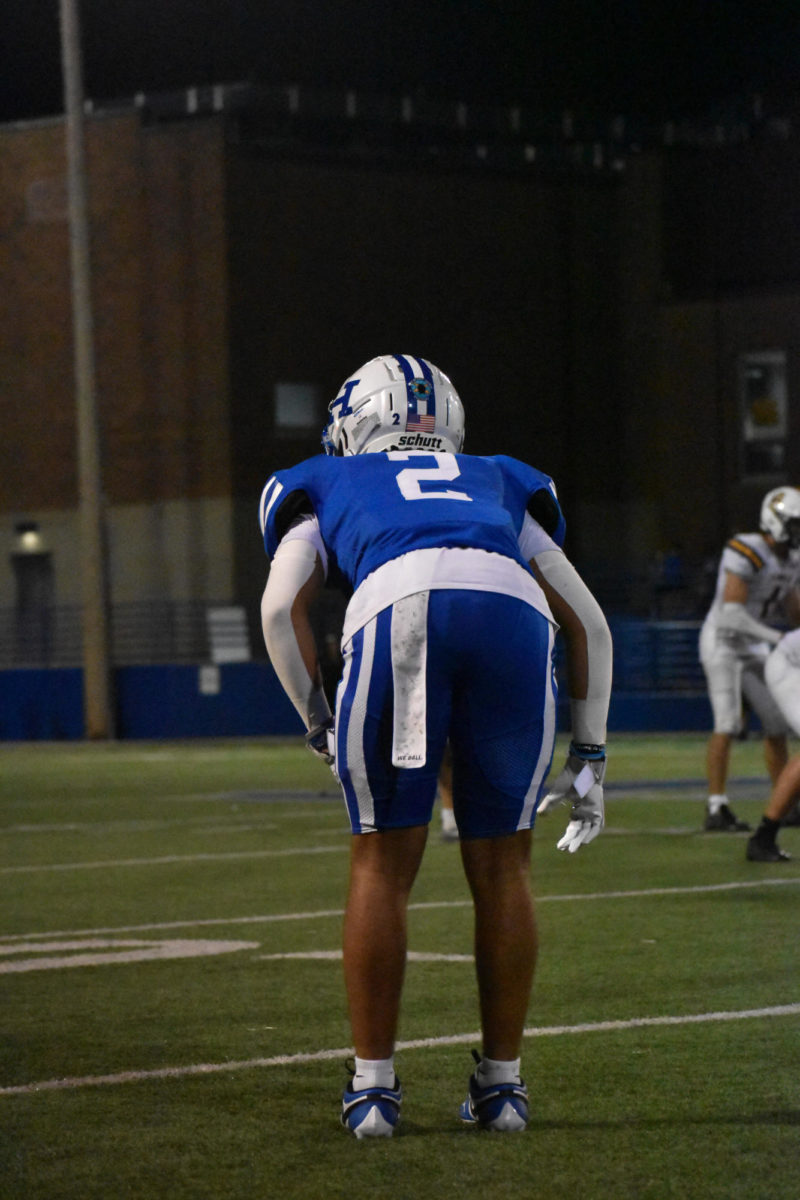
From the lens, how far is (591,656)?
4859mm

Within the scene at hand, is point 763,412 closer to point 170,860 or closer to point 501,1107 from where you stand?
point 170,860

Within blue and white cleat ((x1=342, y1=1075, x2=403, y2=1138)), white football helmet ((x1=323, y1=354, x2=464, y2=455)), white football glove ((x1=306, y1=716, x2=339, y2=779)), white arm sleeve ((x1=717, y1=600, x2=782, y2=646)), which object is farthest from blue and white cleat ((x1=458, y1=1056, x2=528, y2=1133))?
white arm sleeve ((x1=717, y1=600, x2=782, y2=646))

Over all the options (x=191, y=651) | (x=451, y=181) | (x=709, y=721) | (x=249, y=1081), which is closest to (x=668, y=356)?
(x=451, y=181)

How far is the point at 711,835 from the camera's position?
11.9 m

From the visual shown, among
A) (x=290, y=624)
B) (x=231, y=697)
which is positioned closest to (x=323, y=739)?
(x=290, y=624)

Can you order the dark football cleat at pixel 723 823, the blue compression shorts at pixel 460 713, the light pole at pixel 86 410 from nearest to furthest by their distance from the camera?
the blue compression shorts at pixel 460 713 → the dark football cleat at pixel 723 823 → the light pole at pixel 86 410

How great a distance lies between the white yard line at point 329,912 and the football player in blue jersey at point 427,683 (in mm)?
3645

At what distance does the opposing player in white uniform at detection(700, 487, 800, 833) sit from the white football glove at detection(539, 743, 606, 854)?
21.5 ft

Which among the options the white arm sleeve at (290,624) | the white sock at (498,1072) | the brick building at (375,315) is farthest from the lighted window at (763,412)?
the white sock at (498,1072)

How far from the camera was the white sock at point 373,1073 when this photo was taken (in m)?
4.56

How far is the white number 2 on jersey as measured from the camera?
474 centimetres

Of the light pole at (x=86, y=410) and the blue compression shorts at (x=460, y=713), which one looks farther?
the light pole at (x=86, y=410)

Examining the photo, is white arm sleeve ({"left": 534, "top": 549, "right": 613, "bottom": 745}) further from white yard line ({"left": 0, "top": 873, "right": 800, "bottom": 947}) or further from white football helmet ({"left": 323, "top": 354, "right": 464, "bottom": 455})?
white yard line ({"left": 0, "top": 873, "right": 800, "bottom": 947})

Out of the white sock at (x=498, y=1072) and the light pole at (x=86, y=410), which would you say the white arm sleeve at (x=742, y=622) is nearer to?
the white sock at (x=498, y=1072)
